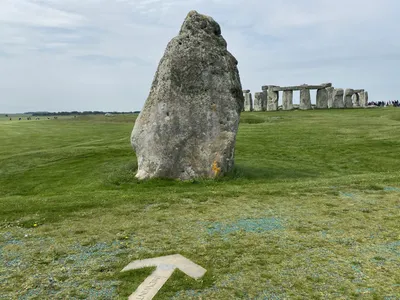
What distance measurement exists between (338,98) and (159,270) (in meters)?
55.8

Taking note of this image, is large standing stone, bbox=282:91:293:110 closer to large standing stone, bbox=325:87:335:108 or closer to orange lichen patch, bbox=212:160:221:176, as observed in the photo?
large standing stone, bbox=325:87:335:108

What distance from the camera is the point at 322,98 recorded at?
56562 millimetres

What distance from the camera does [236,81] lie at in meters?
15.4

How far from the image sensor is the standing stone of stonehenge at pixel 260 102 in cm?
6172

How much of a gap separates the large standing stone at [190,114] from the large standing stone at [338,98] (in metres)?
45.9

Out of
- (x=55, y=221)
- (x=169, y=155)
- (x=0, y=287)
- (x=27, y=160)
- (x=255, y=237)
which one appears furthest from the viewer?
(x=27, y=160)

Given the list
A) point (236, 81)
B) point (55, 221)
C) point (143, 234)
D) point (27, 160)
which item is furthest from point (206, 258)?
point (27, 160)

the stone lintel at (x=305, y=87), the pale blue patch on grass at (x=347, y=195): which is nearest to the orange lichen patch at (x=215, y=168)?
the pale blue patch on grass at (x=347, y=195)

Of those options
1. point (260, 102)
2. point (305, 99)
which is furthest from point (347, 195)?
point (260, 102)

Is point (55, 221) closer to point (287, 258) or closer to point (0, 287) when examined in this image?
point (0, 287)

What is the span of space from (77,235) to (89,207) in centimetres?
218

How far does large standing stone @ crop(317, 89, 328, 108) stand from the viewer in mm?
56406

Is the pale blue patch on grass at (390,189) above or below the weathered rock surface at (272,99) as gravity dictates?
below

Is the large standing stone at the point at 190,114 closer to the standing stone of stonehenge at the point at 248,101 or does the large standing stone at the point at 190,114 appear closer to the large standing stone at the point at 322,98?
the large standing stone at the point at 322,98
